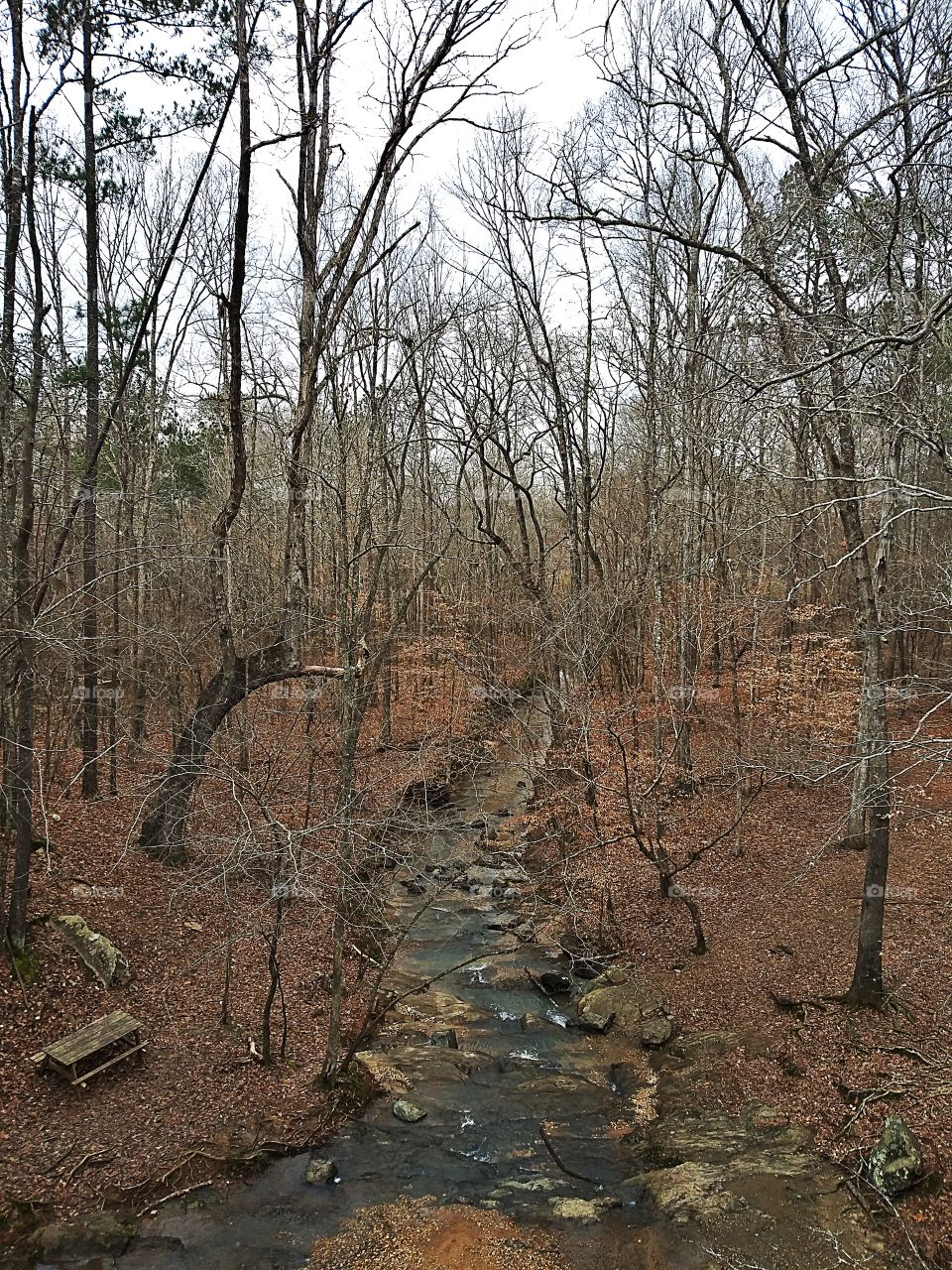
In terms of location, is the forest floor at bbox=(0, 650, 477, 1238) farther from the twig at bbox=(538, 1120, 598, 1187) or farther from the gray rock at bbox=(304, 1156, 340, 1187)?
the twig at bbox=(538, 1120, 598, 1187)

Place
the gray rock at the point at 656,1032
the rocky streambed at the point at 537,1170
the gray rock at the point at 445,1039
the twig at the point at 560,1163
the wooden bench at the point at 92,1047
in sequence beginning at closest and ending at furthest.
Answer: the rocky streambed at the point at 537,1170 < the twig at the point at 560,1163 < the wooden bench at the point at 92,1047 < the gray rock at the point at 656,1032 < the gray rock at the point at 445,1039

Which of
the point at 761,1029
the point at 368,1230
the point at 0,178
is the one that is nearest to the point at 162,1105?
the point at 368,1230

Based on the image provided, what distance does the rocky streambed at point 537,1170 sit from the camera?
18.2 feet

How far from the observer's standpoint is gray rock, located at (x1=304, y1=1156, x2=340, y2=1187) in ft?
20.7

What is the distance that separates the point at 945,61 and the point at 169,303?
1700cm

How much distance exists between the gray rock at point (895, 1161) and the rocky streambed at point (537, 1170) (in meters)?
0.32

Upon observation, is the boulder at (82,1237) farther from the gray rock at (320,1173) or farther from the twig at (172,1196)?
the gray rock at (320,1173)

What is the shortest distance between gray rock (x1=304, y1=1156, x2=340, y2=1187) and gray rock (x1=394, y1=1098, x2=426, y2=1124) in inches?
36.2

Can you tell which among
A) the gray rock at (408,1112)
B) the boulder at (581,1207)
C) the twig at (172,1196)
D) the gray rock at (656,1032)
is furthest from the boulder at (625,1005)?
the twig at (172,1196)

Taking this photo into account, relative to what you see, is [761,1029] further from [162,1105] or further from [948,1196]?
[162,1105]

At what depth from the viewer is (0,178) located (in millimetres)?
8234

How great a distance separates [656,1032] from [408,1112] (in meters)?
2.97

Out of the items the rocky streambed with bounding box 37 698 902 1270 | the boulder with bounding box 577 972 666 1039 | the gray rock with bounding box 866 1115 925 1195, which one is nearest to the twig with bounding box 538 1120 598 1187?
the rocky streambed with bounding box 37 698 902 1270

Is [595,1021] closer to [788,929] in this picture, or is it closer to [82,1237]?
[788,929]
